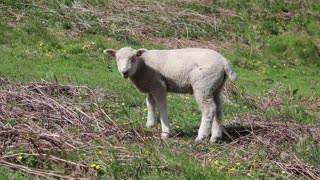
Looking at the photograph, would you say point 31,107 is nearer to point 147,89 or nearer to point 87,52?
point 147,89

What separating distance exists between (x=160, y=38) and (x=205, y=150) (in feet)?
43.6

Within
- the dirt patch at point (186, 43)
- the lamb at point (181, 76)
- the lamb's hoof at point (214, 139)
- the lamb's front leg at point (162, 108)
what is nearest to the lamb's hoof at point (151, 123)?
the lamb at point (181, 76)

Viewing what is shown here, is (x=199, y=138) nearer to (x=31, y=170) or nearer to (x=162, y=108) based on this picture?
(x=162, y=108)

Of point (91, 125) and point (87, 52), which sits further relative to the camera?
point (87, 52)

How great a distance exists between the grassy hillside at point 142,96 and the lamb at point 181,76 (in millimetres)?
416

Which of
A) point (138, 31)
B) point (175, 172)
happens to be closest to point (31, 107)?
point (175, 172)

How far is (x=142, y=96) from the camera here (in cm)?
1386

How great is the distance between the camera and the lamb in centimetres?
1064

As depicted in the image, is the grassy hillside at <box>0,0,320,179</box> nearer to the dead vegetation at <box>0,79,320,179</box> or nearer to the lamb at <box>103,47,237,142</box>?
the dead vegetation at <box>0,79,320,179</box>

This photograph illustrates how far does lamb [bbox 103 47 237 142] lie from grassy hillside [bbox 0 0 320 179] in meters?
0.42

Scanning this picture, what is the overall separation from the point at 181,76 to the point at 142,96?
3.12 metres

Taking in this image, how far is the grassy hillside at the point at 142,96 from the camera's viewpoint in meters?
8.02

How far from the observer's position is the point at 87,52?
19344 millimetres

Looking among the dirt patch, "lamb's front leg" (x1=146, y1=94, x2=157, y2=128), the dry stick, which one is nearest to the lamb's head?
"lamb's front leg" (x1=146, y1=94, x2=157, y2=128)
